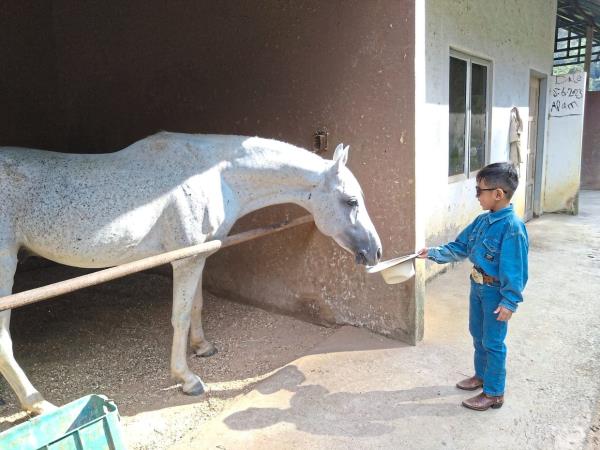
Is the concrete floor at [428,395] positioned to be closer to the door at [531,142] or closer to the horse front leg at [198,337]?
the horse front leg at [198,337]

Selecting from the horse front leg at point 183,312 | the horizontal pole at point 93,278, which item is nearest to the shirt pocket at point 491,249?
the horizontal pole at point 93,278

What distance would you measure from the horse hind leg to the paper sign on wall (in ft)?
24.7

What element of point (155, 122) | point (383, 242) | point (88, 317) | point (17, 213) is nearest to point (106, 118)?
point (155, 122)

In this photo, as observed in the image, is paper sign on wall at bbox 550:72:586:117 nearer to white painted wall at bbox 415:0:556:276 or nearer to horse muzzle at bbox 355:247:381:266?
white painted wall at bbox 415:0:556:276

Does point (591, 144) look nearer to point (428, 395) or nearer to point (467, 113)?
point (467, 113)

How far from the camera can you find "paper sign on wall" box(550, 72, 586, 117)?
22.5 ft

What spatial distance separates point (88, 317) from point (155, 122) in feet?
6.26

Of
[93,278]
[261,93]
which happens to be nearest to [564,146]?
[261,93]

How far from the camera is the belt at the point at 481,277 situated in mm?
2230

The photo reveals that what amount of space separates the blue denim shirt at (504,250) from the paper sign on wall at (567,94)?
5882 millimetres

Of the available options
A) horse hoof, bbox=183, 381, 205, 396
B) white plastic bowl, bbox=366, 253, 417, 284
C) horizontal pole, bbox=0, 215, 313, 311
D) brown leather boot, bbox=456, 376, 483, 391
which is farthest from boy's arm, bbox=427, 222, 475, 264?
horse hoof, bbox=183, 381, 205, 396

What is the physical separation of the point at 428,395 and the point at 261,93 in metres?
2.44

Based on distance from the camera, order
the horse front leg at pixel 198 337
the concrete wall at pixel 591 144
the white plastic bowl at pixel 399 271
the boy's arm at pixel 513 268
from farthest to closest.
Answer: the concrete wall at pixel 591 144 < the horse front leg at pixel 198 337 < the white plastic bowl at pixel 399 271 < the boy's arm at pixel 513 268

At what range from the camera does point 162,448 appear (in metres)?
2.22
